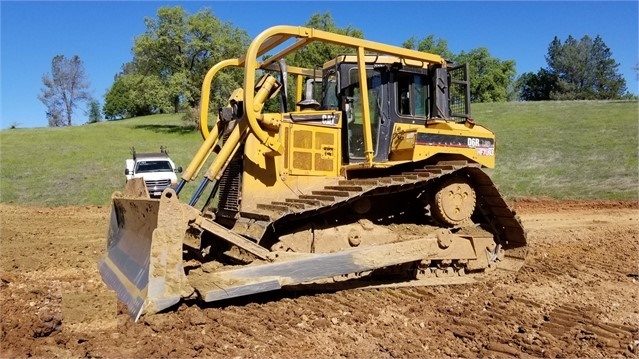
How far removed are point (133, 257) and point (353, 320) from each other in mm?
2614

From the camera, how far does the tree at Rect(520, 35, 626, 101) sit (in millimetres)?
73000

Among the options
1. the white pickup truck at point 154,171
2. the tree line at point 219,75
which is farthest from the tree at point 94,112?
the white pickup truck at point 154,171

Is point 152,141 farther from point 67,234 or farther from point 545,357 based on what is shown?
point 545,357

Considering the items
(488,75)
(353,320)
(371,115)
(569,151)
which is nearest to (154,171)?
(371,115)

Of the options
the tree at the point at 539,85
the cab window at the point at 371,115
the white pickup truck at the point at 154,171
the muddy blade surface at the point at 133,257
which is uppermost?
the tree at the point at 539,85

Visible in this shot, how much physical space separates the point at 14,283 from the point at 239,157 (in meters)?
3.30

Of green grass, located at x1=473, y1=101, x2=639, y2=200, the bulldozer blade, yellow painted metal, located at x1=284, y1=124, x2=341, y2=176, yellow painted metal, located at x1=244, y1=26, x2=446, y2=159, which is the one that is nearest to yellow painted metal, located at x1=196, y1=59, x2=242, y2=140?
yellow painted metal, located at x1=244, y1=26, x2=446, y2=159

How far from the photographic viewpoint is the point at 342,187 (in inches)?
266

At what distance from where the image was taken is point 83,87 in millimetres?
79938

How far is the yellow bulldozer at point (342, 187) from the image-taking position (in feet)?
20.3

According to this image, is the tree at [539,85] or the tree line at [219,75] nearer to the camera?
the tree line at [219,75]

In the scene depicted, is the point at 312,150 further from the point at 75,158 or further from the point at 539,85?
the point at 539,85

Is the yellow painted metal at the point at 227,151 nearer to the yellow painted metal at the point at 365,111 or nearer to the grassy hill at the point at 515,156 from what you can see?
the yellow painted metal at the point at 365,111

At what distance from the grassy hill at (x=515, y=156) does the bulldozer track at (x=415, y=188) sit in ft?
38.8
